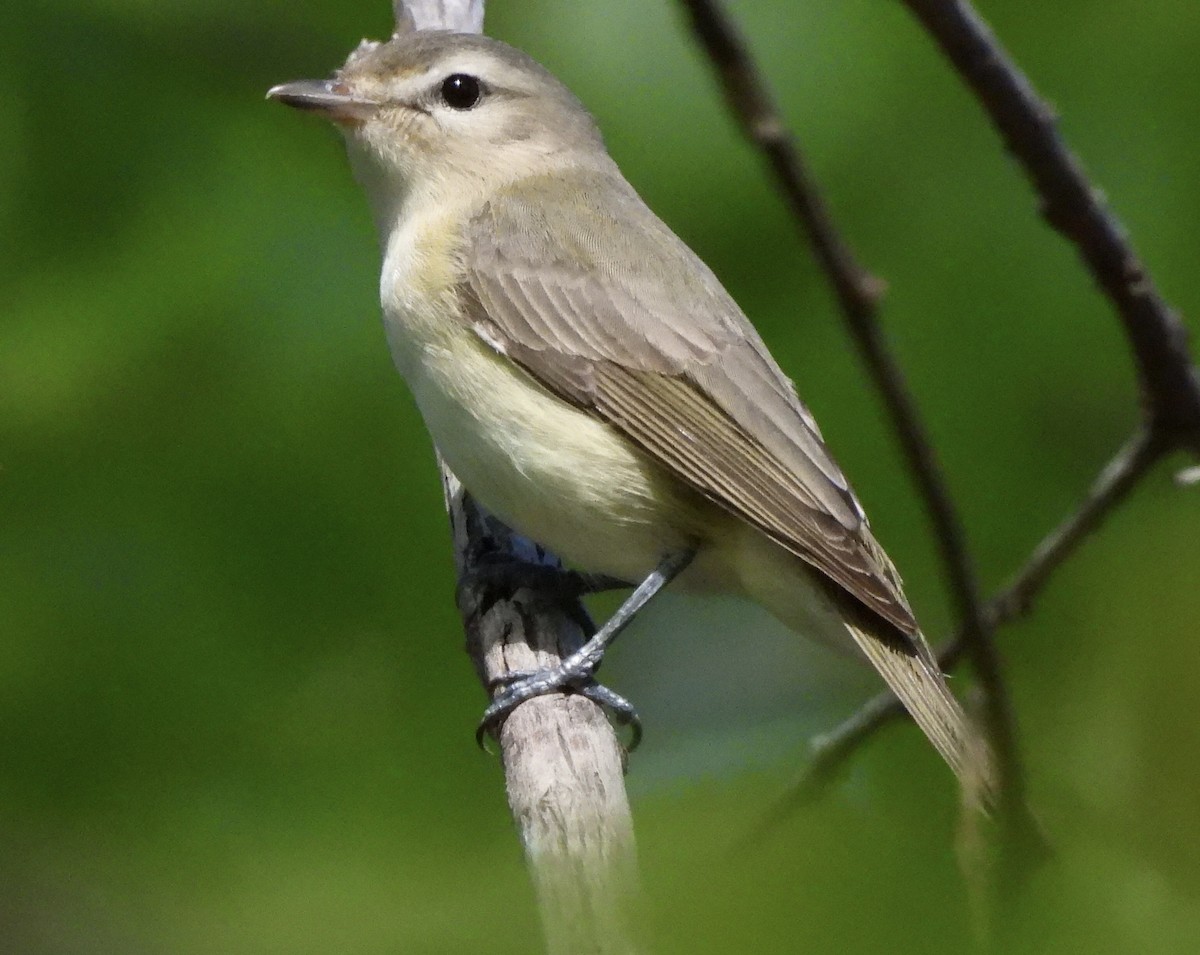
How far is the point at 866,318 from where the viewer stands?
1.13m

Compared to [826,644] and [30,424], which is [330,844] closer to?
[30,424]

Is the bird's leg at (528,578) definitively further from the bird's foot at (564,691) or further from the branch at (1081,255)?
the branch at (1081,255)

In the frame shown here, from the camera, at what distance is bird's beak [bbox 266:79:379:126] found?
327 cm

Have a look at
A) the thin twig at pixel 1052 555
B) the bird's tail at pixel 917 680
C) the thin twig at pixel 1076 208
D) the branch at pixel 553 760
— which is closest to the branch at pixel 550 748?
the branch at pixel 553 760

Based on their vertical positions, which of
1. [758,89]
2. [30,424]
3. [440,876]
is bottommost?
[30,424]

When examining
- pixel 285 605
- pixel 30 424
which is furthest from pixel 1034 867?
pixel 30 424

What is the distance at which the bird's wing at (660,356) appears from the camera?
321 centimetres

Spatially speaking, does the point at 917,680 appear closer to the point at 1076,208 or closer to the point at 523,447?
the point at 523,447

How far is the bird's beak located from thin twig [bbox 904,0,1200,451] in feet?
6.84

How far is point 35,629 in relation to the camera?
7.48ft

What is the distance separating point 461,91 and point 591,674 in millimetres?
1601

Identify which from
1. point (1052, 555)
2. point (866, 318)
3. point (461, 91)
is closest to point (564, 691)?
point (1052, 555)

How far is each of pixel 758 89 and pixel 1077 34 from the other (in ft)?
6.07

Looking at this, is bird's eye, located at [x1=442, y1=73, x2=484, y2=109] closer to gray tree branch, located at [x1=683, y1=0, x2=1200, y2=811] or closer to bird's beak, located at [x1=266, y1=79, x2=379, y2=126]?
bird's beak, located at [x1=266, y1=79, x2=379, y2=126]
